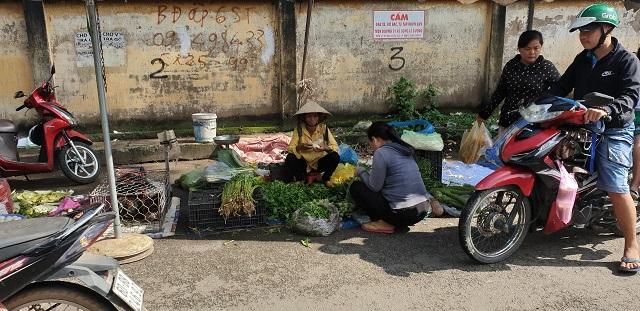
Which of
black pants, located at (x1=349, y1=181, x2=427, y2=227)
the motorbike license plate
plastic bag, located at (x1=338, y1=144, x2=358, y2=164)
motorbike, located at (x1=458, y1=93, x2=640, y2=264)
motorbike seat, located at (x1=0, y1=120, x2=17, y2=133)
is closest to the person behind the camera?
the motorbike license plate

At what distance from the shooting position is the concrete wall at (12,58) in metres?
7.34

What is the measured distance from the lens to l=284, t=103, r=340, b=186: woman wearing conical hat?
18.9ft

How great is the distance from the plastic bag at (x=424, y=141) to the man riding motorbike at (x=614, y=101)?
5.61 feet

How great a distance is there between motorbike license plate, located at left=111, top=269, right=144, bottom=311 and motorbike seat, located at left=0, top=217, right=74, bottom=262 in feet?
1.23

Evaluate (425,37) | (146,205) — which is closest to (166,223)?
(146,205)

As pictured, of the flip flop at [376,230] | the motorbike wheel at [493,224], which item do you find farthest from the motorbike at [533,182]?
the flip flop at [376,230]

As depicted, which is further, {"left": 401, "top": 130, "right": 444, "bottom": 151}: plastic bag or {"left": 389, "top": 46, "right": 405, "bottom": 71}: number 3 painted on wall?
{"left": 389, "top": 46, "right": 405, "bottom": 71}: number 3 painted on wall

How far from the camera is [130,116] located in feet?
26.2

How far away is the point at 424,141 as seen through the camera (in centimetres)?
553

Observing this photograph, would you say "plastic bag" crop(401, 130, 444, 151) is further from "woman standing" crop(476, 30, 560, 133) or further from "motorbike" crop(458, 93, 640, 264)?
"motorbike" crop(458, 93, 640, 264)

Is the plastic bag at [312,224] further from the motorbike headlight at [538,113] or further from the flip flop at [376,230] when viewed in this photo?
the motorbike headlight at [538,113]

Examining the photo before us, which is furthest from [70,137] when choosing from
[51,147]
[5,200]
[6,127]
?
[5,200]

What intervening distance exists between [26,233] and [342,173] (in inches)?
151

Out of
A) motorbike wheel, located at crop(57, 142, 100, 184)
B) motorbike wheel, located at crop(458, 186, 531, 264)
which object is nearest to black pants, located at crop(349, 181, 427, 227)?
motorbike wheel, located at crop(458, 186, 531, 264)
